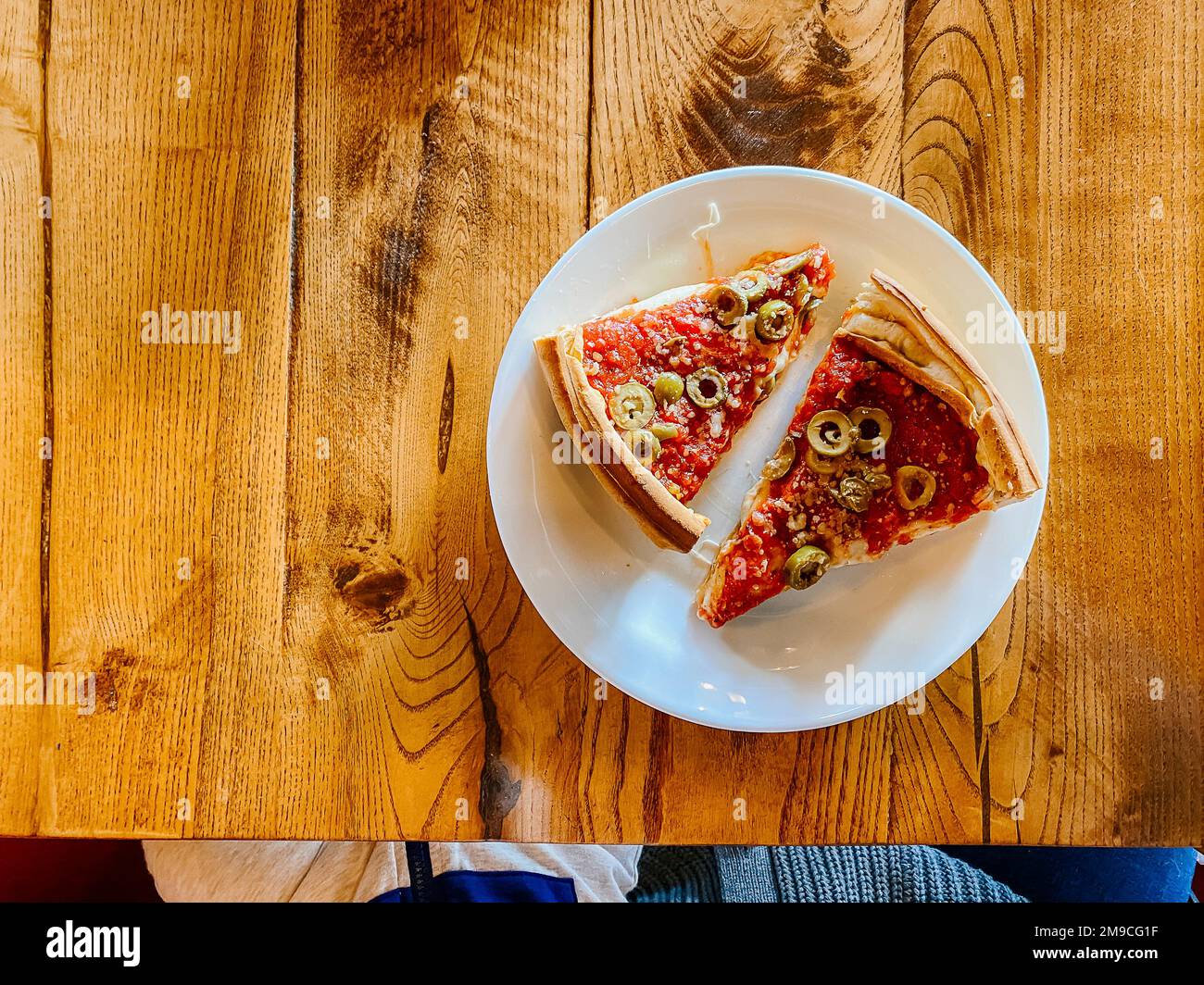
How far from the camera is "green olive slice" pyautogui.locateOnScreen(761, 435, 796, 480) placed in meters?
2.23

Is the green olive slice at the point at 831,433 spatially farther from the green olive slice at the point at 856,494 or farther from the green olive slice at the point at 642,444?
the green olive slice at the point at 642,444

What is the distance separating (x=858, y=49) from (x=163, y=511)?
2.29m

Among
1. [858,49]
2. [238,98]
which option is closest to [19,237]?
[238,98]

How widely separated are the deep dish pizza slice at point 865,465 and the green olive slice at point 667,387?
0.32m

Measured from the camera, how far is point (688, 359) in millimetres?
2193

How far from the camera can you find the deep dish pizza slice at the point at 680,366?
209 cm

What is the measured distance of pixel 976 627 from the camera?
2.14m

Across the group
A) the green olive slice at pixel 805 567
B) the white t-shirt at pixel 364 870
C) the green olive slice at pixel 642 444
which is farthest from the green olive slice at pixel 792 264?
the white t-shirt at pixel 364 870

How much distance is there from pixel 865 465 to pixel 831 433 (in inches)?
4.7

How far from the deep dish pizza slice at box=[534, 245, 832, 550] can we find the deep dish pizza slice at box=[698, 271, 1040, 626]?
0.16 meters

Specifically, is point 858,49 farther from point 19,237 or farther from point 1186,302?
point 19,237
